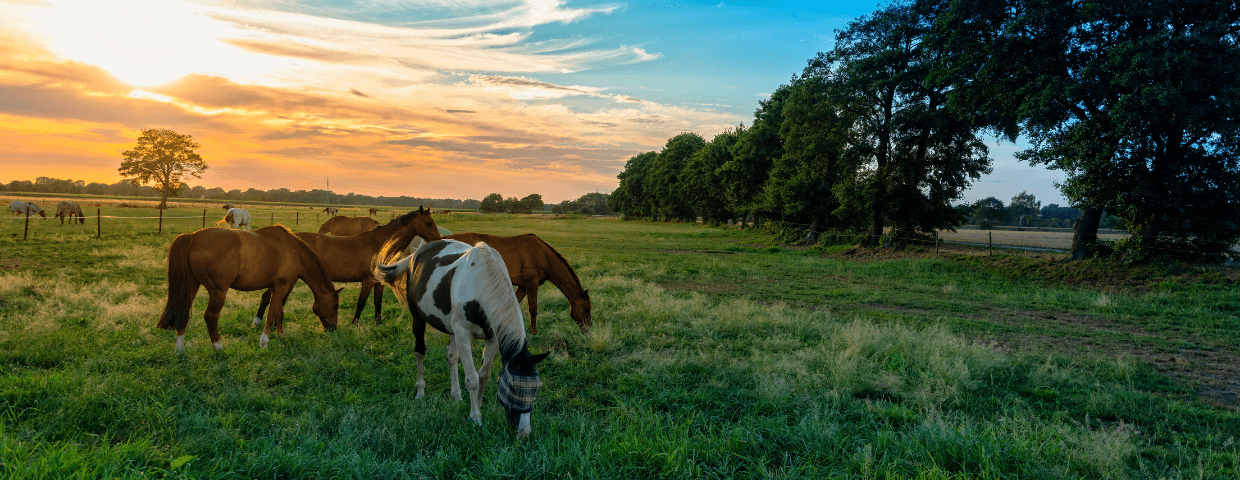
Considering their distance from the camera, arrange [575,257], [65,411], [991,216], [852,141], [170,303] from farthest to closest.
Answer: [991,216] < [852,141] < [575,257] < [170,303] < [65,411]

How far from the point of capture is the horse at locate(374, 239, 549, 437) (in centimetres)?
415

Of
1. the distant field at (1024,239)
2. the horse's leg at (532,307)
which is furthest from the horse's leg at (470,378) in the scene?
the distant field at (1024,239)

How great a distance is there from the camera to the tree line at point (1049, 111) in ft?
43.7

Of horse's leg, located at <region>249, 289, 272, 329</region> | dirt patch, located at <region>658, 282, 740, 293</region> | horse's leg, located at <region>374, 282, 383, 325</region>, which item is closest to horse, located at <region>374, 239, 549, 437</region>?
horse's leg, located at <region>374, 282, 383, 325</region>

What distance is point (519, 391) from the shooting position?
13.4ft

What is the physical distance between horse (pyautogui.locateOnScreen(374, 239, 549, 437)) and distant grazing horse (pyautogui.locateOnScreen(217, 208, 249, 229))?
2606cm

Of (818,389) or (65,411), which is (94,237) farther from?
(818,389)

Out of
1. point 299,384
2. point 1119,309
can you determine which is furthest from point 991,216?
point 299,384

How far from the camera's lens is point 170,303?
6.38 m

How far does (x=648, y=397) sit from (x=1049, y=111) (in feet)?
56.6

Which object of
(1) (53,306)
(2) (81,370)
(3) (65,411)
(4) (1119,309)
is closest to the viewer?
(3) (65,411)

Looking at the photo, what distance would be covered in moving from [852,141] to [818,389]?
935 inches

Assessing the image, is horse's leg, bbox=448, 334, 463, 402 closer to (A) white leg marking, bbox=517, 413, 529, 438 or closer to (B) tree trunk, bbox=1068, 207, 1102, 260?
(A) white leg marking, bbox=517, 413, 529, 438

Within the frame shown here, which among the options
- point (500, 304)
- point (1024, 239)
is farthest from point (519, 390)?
point (1024, 239)
